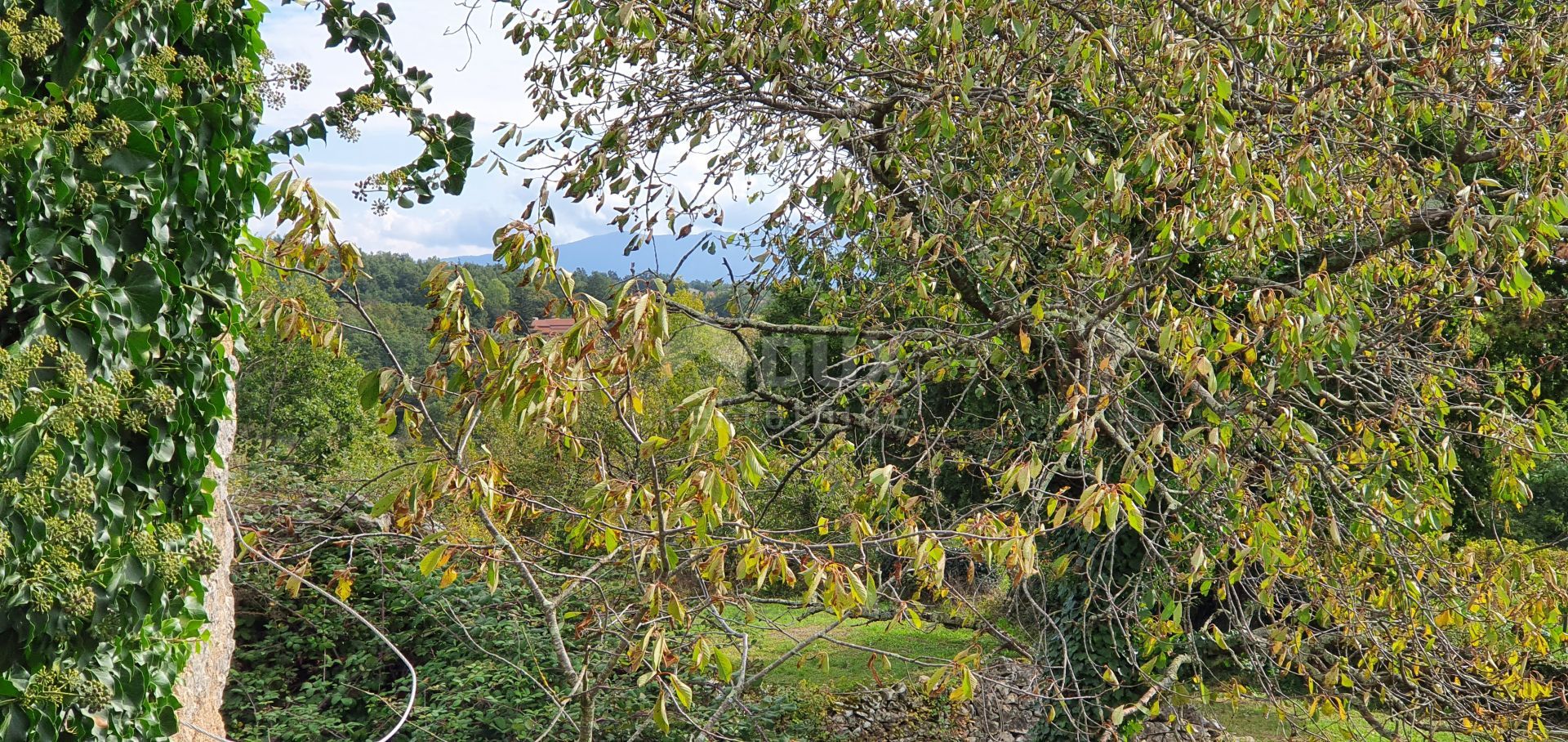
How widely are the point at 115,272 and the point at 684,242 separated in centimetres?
278

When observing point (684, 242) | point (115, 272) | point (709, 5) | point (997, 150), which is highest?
point (709, 5)

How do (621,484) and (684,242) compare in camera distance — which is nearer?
(621,484)

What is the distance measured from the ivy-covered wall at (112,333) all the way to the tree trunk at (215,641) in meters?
0.27

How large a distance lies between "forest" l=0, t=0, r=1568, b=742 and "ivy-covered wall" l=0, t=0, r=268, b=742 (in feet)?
0.04

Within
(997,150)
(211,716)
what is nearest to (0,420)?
(211,716)

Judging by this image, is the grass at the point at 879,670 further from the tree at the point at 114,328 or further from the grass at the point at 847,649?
the tree at the point at 114,328

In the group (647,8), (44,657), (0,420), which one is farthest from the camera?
(647,8)

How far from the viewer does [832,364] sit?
467 cm

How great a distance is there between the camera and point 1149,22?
397 cm

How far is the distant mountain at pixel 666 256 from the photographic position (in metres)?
4.14

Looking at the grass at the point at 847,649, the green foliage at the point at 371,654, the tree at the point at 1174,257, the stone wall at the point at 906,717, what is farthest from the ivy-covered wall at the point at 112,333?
the stone wall at the point at 906,717

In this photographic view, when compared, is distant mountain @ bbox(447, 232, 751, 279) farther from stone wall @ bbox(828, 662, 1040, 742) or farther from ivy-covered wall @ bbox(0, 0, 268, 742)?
stone wall @ bbox(828, 662, 1040, 742)

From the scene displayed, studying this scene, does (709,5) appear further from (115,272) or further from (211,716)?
(211,716)

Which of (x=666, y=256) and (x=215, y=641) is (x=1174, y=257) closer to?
(x=666, y=256)
